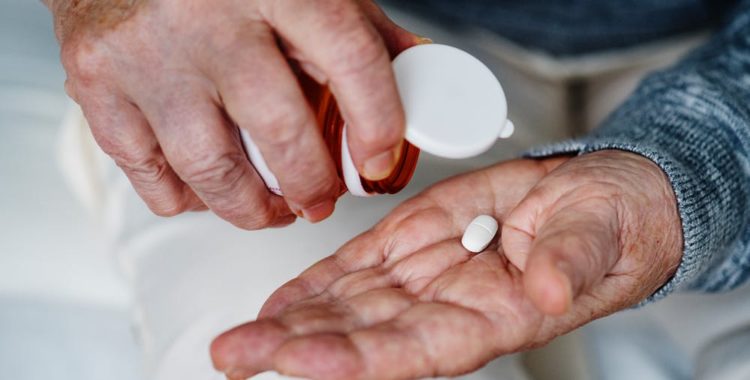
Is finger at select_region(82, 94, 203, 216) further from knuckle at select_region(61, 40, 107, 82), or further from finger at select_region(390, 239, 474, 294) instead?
finger at select_region(390, 239, 474, 294)

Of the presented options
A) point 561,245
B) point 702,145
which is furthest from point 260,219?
point 702,145

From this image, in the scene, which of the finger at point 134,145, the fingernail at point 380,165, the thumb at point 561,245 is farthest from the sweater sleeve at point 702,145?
the finger at point 134,145

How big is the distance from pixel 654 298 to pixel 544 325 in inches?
6.4

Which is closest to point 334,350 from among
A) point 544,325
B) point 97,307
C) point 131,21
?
point 544,325

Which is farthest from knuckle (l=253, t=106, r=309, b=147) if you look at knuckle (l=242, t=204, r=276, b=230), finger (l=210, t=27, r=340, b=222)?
knuckle (l=242, t=204, r=276, b=230)

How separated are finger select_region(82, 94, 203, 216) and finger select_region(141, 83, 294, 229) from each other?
0.03 meters

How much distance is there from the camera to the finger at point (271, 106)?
550 mm

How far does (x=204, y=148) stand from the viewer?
60 centimetres

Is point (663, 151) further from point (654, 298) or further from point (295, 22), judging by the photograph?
point (295, 22)

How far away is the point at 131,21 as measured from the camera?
1.99 feet

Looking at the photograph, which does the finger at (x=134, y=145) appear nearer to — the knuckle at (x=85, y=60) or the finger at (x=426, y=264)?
the knuckle at (x=85, y=60)

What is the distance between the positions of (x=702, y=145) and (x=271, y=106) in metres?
0.43

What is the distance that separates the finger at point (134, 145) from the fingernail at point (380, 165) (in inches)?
7.5

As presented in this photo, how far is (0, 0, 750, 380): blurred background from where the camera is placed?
0.76 m
